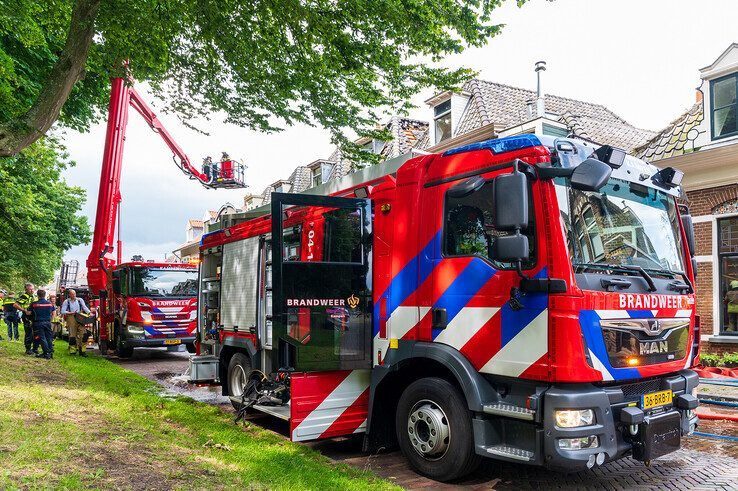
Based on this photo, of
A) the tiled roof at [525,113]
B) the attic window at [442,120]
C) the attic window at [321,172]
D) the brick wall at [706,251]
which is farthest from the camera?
the attic window at [321,172]

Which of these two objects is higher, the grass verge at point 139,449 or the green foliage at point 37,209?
the green foliage at point 37,209

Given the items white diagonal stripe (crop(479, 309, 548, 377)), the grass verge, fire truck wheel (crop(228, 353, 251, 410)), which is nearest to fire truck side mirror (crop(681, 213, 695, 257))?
white diagonal stripe (crop(479, 309, 548, 377))

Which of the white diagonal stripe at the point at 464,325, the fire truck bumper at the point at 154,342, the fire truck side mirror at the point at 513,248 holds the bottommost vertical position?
the fire truck bumper at the point at 154,342

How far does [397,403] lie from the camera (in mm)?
5367

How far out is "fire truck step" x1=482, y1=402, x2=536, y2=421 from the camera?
4020 millimetres

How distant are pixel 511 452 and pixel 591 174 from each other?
2.11m

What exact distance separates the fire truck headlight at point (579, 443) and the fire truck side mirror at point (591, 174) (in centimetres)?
177

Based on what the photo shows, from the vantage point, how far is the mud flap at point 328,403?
17.3ft

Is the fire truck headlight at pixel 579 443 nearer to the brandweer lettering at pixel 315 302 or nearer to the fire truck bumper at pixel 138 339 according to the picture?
the brandweer lettering at pixel 315 302

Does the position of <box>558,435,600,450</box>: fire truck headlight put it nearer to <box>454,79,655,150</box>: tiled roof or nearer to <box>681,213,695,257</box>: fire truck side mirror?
<box>681,213,695,257</box>: fire truck side mirror

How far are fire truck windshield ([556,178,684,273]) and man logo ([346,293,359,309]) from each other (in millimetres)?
2190

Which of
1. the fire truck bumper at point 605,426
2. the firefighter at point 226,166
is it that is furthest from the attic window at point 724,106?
the firefighter at point 226,166

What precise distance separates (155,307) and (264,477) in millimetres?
10382

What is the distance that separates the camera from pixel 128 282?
1380cm
